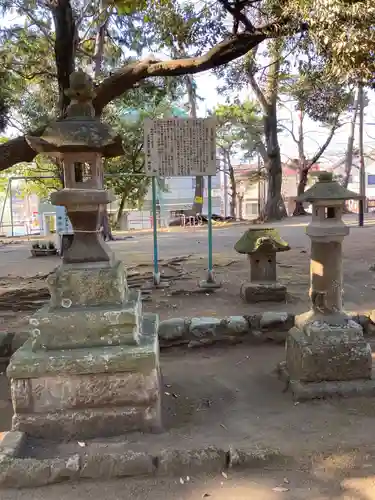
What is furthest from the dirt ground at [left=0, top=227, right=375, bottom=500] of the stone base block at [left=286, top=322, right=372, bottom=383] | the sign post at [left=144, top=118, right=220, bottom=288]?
the sign post at [left=144, top=118, right=220, bottom=288]

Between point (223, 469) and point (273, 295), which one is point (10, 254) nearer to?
point (273, 295)

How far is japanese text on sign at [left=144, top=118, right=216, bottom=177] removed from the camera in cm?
721

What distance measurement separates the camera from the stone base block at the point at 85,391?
3111 mm

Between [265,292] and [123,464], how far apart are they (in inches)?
164

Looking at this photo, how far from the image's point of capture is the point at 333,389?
3.81m

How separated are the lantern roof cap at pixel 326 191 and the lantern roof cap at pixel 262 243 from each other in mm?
2460

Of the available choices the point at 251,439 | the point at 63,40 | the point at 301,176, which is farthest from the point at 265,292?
the point at 301,176

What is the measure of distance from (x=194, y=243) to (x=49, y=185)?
556 inches

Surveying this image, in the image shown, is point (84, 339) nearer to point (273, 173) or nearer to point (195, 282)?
point (195, 282)

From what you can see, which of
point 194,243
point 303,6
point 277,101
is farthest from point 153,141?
point 277,101

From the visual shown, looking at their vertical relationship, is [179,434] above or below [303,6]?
below

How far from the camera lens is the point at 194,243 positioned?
13.7 meters

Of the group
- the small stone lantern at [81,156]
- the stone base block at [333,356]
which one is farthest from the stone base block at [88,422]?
the stone base block at [333,356]

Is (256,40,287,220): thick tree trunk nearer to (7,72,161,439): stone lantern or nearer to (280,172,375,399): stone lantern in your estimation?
(280,172,375,399): stone lantern
